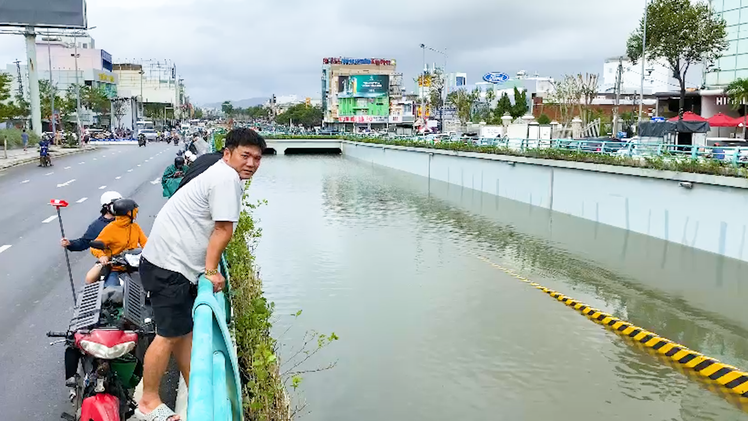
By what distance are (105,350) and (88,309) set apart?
1.69 ft

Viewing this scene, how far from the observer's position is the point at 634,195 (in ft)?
67.9

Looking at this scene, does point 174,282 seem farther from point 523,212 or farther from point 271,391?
point 523,212

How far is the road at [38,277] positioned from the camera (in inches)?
234

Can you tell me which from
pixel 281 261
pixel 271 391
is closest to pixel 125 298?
pixel 271 391

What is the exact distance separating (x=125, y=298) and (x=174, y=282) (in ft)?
3.73

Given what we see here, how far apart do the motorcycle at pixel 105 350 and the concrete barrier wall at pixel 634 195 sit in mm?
15670

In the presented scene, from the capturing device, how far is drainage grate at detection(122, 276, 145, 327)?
4910 mm

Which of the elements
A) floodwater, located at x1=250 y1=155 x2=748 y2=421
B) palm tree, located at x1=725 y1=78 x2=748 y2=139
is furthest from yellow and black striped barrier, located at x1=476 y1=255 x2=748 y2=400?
palm tree, located at x1=725 y1=78 x2=748 y2=139

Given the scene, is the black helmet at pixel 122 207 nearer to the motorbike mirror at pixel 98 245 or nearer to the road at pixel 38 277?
the motorbike mirror at pixel 98 245

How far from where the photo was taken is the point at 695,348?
10461 mm

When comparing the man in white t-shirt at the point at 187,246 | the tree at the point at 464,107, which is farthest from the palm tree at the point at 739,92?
the tree at the point at 464,107

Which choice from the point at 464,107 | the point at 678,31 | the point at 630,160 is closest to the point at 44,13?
the point at 678,31

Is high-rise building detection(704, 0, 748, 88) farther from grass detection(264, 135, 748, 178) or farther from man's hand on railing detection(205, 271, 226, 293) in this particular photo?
man's hand on railing detection(205, 271, 226, 293)

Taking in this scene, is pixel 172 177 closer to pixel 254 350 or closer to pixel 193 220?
pixel 254 350
